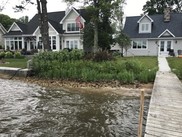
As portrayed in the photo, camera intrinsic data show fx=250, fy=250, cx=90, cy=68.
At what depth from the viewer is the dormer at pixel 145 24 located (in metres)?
35.5

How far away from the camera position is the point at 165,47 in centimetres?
3384

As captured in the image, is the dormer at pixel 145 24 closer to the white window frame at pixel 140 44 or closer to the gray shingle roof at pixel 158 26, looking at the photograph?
the gray shingle roof at pixel 158 26

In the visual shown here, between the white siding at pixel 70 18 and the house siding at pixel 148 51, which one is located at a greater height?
the white siding at pixel 70 18

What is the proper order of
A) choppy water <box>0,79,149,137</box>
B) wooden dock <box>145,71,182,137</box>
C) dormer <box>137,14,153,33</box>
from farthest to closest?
dormer <box>137,14,153,33</box> < choppy water <box>0,79,149,137</box> < wooden dock <box>145,71,182,137</box>

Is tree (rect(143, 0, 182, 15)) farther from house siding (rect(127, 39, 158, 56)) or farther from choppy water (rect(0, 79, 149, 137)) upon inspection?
choppy water (rect(0, 79, 149, 137))

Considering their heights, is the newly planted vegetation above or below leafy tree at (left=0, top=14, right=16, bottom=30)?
below

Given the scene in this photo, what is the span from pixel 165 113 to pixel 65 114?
3.27m

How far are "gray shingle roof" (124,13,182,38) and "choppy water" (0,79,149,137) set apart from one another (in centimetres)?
2506

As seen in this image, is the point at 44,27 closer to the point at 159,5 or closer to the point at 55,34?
the point at 55,34

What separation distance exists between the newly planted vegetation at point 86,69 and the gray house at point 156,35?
1866cm

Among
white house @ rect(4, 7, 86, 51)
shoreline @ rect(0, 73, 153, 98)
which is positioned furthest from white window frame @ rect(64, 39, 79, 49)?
shoreline @ rect(0, 73, 153, 98)

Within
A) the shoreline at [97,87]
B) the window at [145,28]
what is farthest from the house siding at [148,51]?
the shoreline at [97,87]

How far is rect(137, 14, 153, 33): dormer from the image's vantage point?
35531 mm

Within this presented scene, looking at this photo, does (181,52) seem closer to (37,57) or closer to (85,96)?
(37,57)
